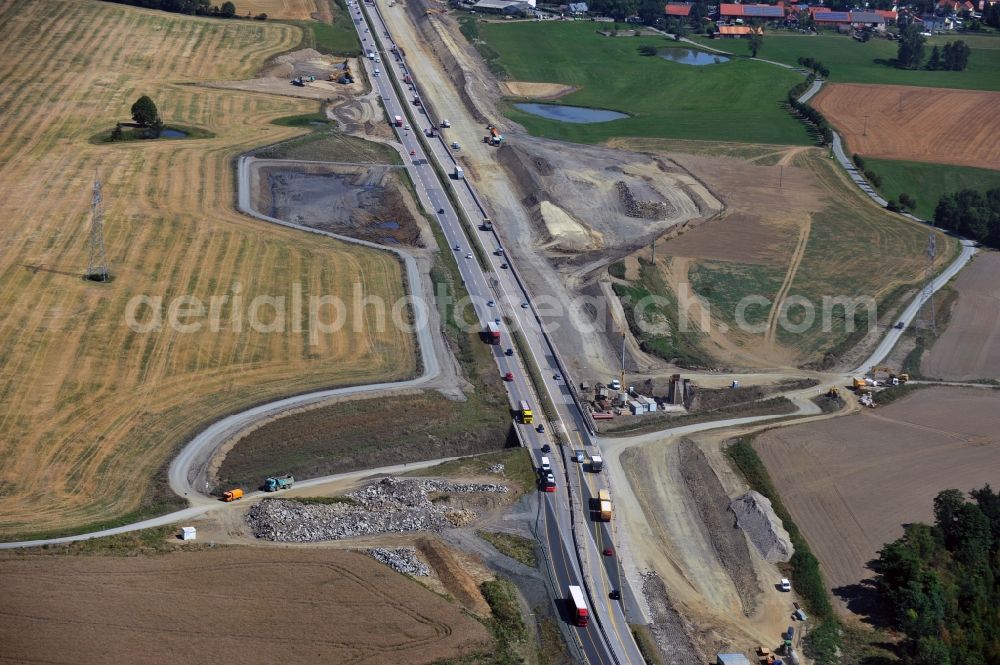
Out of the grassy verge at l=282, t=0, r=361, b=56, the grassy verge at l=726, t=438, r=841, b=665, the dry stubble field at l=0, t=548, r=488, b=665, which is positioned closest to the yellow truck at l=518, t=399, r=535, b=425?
the grassy verge at l=726, t=438, r=841, b=665

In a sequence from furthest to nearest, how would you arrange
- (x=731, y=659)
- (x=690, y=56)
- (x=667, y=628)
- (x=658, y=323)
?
(x=690, y=56) < (x=658, y=323) < (x=667, y=628) < (x=731, y=659)

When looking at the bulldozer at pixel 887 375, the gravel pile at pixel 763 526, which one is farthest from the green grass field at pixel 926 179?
the gravel pile at pixel 763 526

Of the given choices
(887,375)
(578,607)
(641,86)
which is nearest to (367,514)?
(578,607)

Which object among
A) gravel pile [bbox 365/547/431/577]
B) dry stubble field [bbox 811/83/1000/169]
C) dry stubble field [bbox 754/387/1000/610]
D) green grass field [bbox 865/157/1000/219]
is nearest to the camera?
gravel pile [bbox 365/547/431/577]

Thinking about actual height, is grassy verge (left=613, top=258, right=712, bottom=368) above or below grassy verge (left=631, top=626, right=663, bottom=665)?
above

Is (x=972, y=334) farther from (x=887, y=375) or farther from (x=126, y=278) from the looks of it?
(x=126, y=278)

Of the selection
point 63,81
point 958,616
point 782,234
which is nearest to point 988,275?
point 782,234

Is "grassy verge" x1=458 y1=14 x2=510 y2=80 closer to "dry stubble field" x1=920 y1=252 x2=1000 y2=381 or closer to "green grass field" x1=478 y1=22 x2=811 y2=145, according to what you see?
"green grass field" x1=478 y1=22 x2=811 y2=145

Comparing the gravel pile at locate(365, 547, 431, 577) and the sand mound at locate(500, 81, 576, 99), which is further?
the sand mound at locate(500, 81, 576, 99)
